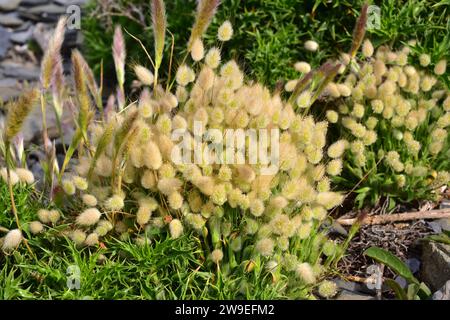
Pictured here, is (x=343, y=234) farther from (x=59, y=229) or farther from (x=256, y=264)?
(x=59, y=229)

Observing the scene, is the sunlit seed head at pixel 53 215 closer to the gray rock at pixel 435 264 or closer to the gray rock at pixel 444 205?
the gray rock at pixel 435 264

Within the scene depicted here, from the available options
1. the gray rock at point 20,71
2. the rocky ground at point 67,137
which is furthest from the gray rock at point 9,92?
the gray rock at point 20,71

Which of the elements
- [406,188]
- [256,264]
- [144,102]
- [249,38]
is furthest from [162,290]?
[249,38]

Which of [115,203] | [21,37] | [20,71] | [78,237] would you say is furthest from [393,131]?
[21,37]

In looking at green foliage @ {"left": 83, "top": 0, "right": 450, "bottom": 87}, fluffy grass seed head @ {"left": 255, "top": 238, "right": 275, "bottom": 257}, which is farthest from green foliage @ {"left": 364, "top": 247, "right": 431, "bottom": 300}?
green foliage @ {"left": 83, "top": 0, "right": 450, "bottom": 87}

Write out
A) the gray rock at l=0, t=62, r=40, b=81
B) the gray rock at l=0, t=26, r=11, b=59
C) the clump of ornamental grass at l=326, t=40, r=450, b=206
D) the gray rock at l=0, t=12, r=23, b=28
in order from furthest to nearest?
the gray rock at l=0, t=12, r=23, b=28 < the gray rock at l=0, t=26, r=11, b=59 < the gray rock at l=0, t=62, r=40, b=81 < the clump of ornamental grass at l=326, t=40, r=450, b=206

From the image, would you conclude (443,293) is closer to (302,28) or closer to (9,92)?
(302,28)

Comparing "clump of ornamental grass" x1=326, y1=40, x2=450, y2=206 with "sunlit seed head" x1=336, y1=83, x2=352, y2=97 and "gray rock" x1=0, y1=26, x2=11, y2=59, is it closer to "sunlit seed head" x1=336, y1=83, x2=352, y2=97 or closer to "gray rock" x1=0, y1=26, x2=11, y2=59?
"sunlit seed head" x1=336, y1=83, x2=352, y2=97
